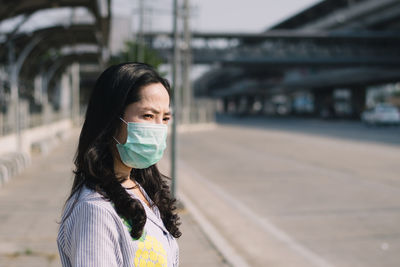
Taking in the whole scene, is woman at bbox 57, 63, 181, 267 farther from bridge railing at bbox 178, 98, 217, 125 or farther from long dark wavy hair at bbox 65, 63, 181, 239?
bridge railing at bbox 178, 98, 217, 125

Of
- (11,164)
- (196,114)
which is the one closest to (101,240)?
(11,164)

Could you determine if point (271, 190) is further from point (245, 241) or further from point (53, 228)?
point (53, 228)

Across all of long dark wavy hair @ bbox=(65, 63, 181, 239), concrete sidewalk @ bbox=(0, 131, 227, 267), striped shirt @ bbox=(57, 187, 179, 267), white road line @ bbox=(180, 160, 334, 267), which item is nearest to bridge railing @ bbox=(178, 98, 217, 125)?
concrete sidewalk @ bbox=(0, 131, 227, 267)

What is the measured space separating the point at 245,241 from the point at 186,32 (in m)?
35.3

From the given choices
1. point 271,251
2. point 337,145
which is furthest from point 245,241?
point 337,145

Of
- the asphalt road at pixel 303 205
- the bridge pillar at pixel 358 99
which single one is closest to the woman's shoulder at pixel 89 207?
the asphalt road at pixel 303 205

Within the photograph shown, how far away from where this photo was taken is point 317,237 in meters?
6.96

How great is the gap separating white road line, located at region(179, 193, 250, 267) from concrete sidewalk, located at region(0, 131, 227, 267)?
0.07 meters

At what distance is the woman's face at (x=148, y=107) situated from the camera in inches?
74.9

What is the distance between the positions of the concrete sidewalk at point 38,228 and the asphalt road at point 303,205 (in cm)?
56

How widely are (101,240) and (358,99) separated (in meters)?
72.3

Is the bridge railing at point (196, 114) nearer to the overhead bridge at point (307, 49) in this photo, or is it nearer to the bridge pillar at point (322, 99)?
the overhead bridge at point (307, 49)

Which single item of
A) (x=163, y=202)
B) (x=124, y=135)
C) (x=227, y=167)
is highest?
(x=124, y=135)

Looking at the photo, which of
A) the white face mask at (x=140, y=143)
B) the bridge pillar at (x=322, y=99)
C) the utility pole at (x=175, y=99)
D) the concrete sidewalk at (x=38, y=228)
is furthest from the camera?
the bridge pillar at (x=322, y=99)
